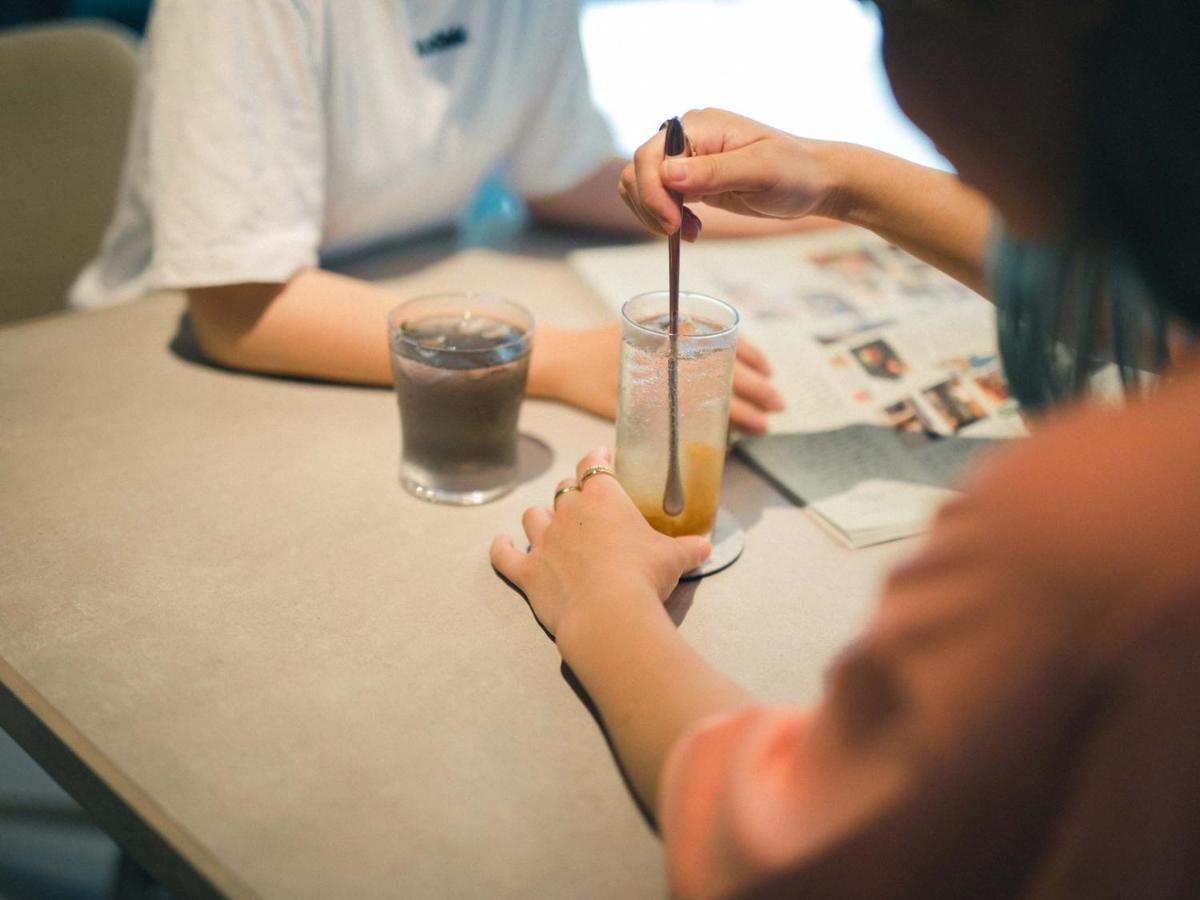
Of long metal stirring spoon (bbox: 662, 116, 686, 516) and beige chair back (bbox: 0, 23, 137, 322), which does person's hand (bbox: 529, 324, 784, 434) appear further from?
beige chair back (bbox: 0, 23, 137, 322)

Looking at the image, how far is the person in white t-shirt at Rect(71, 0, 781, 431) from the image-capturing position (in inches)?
36.8

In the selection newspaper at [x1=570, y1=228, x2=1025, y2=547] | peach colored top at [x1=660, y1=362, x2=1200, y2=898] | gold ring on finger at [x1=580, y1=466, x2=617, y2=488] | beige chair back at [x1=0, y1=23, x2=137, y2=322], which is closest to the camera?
peach colored top at [x1=660, y1=362, x2=1200, y2=898]

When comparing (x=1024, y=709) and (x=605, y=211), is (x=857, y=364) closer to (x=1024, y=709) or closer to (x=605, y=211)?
(x=605, y=211)

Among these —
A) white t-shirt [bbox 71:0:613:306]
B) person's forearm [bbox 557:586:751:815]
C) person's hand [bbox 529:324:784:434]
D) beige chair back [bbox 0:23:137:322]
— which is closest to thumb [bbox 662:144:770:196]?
person's hand [bbox 529:324:784:434]

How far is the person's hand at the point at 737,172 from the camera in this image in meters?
0.75

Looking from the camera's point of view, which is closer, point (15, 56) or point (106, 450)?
point (106, 450)

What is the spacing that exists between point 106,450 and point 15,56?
1.88 feet

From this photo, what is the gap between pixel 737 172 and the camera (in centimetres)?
81

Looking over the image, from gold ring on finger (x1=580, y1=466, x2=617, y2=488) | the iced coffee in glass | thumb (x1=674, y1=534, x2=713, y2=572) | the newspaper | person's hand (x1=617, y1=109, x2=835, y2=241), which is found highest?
person's hand (x1=617, y1=109, x2=835, y2=241)

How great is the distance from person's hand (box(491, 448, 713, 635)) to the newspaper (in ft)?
0.58

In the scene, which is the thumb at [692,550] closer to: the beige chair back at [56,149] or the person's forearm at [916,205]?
the person's forearm at [916,205]

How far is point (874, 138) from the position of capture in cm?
328

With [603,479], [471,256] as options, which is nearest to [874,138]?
[471,256]

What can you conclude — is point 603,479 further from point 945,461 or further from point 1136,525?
→ point 1136,525
